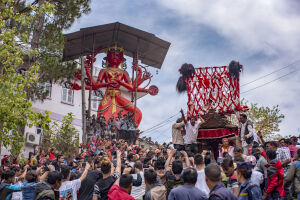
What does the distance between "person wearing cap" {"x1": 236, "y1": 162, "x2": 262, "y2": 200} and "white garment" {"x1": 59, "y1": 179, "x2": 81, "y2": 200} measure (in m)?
3.02

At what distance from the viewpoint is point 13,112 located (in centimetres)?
1197

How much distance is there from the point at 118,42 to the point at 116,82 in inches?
131

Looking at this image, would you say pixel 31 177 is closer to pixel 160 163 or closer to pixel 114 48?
pixel 160 163

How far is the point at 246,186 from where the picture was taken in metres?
5.32

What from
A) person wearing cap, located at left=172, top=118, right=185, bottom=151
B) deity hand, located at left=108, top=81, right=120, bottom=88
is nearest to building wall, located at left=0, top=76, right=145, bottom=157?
deity hand, located at left=108, top=81, right=120, bottom=88

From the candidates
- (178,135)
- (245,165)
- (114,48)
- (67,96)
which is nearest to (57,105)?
(67,96)

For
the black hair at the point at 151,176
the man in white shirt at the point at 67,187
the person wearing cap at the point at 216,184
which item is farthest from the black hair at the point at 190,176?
the man in white shirt at the point at 67,187

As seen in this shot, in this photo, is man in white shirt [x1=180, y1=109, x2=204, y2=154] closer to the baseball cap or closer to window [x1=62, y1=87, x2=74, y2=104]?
the baseball cap

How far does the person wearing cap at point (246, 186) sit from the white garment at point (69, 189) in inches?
119

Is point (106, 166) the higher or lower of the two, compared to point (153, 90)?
lower

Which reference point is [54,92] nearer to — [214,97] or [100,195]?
[214,97]

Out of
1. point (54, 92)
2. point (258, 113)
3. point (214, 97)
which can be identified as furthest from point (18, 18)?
point (258, 113)

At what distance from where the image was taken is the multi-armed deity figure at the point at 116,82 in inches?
987

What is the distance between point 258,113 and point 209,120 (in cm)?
2032
